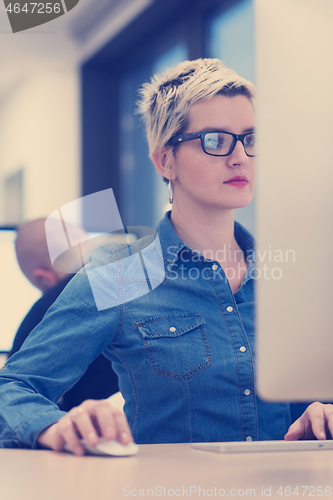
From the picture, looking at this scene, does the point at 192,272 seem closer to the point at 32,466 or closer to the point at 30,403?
the point at 30,403

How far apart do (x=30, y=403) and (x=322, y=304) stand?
460 millimetres

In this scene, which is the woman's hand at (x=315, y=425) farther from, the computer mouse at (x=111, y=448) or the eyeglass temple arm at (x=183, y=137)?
the eyeglass temple arm at (x=183, y=137)

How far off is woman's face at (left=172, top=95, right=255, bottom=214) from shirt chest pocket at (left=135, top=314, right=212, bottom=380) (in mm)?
275

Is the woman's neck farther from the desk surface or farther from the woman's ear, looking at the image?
the desk surface

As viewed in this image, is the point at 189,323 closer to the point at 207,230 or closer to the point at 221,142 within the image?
the point at 207,230

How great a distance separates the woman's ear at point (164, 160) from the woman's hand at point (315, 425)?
61 cm

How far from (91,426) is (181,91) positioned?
2.42 feet

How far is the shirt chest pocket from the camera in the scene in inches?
33.4

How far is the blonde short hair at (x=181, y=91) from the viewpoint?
1.00m

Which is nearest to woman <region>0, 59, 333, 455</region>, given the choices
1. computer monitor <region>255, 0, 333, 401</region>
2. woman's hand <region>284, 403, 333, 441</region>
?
woman's hand <region>284, 403, 333, 441</region>

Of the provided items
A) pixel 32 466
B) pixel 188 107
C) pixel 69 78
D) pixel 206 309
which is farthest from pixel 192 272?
pixel 69 78

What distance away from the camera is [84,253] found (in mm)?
1709

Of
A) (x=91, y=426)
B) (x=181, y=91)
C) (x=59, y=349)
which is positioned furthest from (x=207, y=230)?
(x=91, y=426)

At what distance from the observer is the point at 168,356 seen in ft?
2.80
